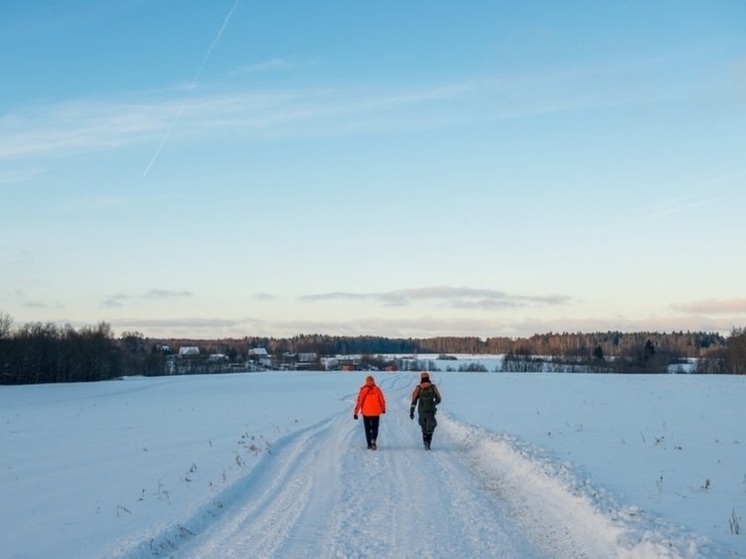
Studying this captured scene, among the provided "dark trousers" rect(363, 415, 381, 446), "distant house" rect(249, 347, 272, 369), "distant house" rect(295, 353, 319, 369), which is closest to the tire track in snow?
"dark trousers" rect(363, 415, 381, 446)

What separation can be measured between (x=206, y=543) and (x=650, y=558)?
15.9ft

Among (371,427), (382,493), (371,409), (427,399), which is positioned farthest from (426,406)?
(382,493)

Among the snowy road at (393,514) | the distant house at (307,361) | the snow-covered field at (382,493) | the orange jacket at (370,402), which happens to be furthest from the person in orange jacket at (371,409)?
the distant house at (307,361)

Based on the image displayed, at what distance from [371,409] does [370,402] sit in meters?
0.21

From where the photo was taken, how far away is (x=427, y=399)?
17.6 metres

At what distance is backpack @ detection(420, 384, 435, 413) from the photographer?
1728cm

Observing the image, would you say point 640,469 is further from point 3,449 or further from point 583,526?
point 3,449

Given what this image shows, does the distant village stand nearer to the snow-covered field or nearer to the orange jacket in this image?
the snow-covered field

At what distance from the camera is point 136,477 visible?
43.9 ft

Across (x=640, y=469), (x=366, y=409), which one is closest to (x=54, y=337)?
(x=366, y=409)

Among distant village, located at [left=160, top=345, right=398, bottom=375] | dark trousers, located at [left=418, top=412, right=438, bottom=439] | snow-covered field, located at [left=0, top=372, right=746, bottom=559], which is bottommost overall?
distant village, located at [left=160, top=345, right=398, bottom=375]

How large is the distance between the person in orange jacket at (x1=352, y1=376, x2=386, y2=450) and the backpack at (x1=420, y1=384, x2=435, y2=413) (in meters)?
1.02

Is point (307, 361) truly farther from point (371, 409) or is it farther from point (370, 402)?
point (371, 409)

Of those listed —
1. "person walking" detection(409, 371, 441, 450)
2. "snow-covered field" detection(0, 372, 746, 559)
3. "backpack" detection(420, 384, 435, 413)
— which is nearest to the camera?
"snow-covered field" detection(0, 372, 746, 559)
